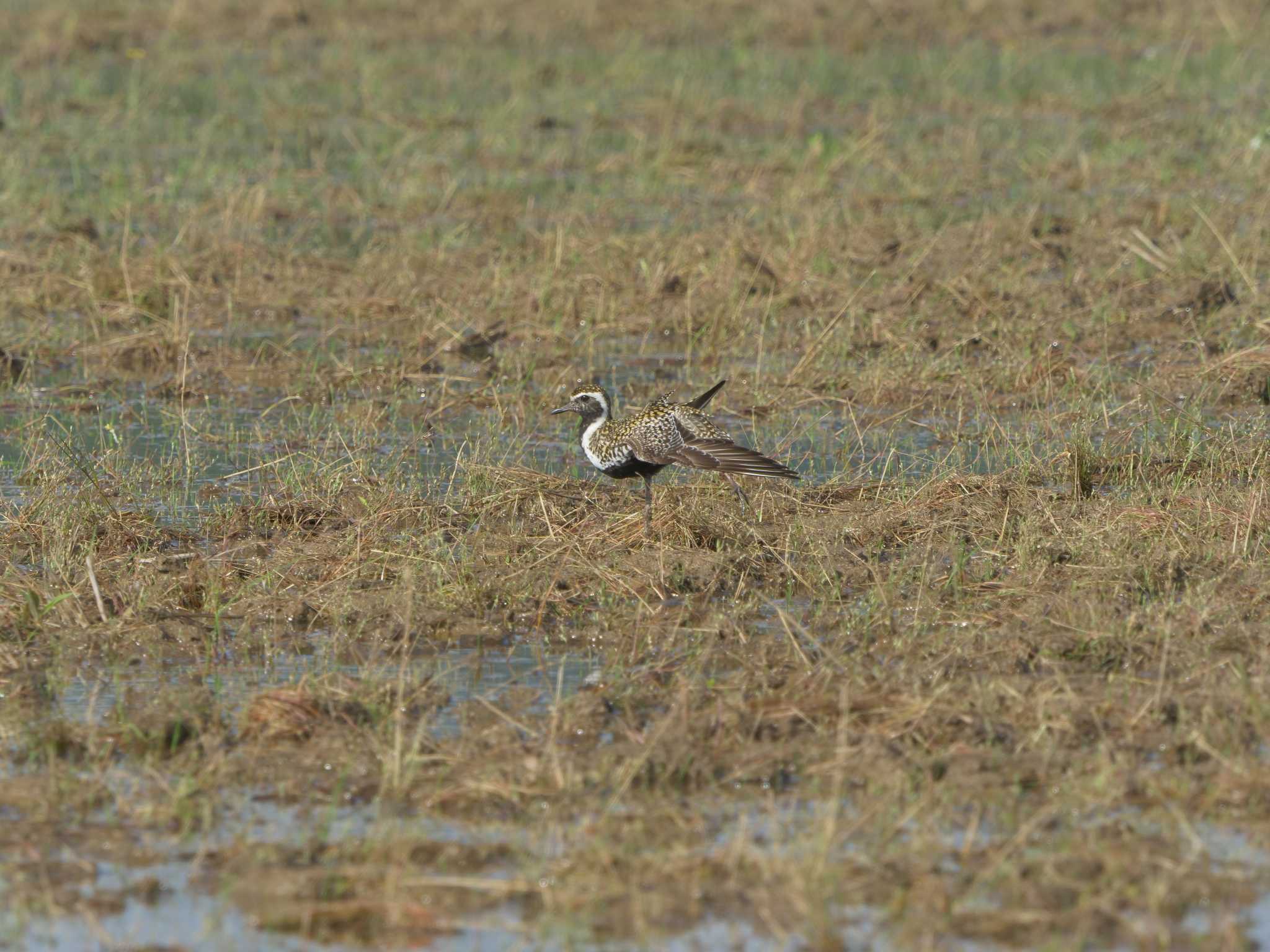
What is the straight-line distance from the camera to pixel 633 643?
6.84 meters

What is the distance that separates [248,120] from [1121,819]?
13.7 meters

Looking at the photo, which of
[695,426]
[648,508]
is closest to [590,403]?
[695,426]

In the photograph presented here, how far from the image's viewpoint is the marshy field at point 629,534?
519cm

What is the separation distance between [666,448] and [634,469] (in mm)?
235

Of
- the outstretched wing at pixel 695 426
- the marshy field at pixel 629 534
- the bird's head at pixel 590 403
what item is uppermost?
the outstretched wing at pixel 695 426

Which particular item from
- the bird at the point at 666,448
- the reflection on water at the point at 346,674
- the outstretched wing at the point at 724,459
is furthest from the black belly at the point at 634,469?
the reflection on water at the point at 346,674

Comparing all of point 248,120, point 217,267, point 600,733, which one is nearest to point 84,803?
point 600,733

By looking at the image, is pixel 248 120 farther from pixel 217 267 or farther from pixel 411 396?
pixel 411 396

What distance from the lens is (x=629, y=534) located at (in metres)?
8.02

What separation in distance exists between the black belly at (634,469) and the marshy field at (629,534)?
0.17m

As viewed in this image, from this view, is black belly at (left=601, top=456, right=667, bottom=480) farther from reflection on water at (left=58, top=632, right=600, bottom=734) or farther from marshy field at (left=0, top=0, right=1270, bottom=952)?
reflection on water at (left=58, top=632, right=600, bottom=734)

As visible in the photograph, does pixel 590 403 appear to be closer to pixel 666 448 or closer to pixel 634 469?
pixel 634 469

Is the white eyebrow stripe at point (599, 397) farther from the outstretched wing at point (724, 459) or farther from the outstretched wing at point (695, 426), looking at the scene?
the outstretched wing at point (724, 459)

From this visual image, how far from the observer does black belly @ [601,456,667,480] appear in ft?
27.0
